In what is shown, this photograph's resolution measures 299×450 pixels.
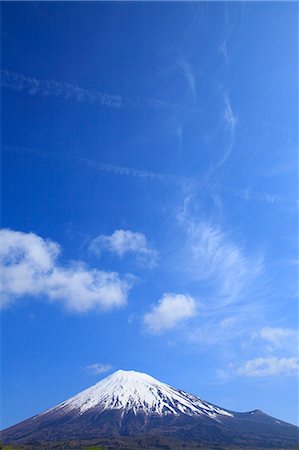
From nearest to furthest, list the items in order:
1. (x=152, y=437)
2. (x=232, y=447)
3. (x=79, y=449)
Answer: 1. (x=79, y=449)
2. (x=232, y=447)
3. (x=152, y=437)

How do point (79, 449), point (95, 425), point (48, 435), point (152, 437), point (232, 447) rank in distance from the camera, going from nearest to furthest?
point (79, 449), point (232, 447), point (152, 437), point (48, 435), point (95, 425)

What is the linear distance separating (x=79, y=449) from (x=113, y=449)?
13647 mm

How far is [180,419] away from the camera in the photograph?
200m

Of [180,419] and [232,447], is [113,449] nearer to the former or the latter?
[232,447]

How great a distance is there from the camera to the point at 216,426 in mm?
188500

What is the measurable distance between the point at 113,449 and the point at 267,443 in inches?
2424

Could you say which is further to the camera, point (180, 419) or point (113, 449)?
point (180, 419)

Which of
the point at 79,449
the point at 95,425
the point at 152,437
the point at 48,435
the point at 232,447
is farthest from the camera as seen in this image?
the point at 95,425

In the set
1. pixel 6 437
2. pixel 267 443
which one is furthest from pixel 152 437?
pixel 6 437

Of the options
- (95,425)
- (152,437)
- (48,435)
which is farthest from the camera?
(95,425)

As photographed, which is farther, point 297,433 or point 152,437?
point 297,433

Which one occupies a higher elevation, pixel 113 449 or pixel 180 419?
pixel 180 419

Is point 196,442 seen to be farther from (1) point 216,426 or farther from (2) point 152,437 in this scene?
(1) point 216,426

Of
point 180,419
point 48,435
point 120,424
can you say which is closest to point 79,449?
point 48,435
